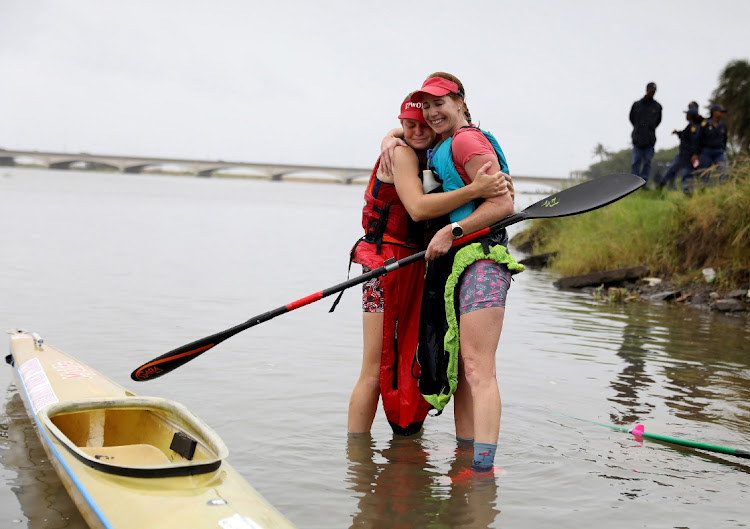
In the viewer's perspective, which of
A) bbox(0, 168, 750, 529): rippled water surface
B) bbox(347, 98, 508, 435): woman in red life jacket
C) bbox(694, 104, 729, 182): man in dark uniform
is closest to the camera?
bbox(0, 168, 750, 529): rippled water surface

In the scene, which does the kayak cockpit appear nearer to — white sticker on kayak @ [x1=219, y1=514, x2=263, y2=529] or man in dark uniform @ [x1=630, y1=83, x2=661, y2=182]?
white sticker on kayak @ [x1=219, y1=514, x2=263, y2=529]

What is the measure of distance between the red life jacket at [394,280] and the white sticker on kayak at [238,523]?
5.43 ft

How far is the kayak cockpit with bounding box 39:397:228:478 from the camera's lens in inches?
155

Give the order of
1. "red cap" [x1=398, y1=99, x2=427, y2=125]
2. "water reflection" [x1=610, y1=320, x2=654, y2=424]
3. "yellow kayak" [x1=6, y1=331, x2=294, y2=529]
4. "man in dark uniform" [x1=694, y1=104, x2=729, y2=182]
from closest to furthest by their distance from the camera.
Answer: "yellow kayak" [x1=6, y1=331, x2=294, y2=529]
"red cap" [x1=398, y1=99, x2=427, y2=125]
"water reflection" [x1=610, y1=320, x2=654, y2=424]
"man in dark uniform" [x1=694, y1=104, x2=729, y2=182]

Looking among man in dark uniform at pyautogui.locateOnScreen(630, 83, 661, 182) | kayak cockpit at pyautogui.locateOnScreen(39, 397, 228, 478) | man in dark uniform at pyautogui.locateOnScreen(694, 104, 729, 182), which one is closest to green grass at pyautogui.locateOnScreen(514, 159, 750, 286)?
man in dark uniform at pyautogui.locateOnScreen(694, 104, 729, 182)

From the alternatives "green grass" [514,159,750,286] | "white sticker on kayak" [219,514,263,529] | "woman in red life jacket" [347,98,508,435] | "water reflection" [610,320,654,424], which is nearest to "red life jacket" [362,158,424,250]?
"woman in red life jacket" [347,98,508,435]

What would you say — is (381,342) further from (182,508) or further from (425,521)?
(182,508)

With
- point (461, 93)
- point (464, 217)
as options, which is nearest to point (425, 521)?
point (464, 217)

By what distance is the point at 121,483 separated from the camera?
3260 millimetres

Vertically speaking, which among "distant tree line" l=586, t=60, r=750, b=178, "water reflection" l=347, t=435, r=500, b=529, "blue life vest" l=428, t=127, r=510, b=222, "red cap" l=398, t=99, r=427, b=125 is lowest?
"water reflection" l=347, t=435, r=500, b=529

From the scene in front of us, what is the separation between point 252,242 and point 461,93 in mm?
16867

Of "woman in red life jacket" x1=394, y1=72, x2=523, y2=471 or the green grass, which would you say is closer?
"woman in red life jacket" x1=394, y1=72, x2=523, y2=471

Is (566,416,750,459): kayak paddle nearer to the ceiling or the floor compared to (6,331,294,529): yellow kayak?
nearer to the floor

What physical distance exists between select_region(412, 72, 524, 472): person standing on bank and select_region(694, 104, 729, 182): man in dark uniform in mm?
10644
